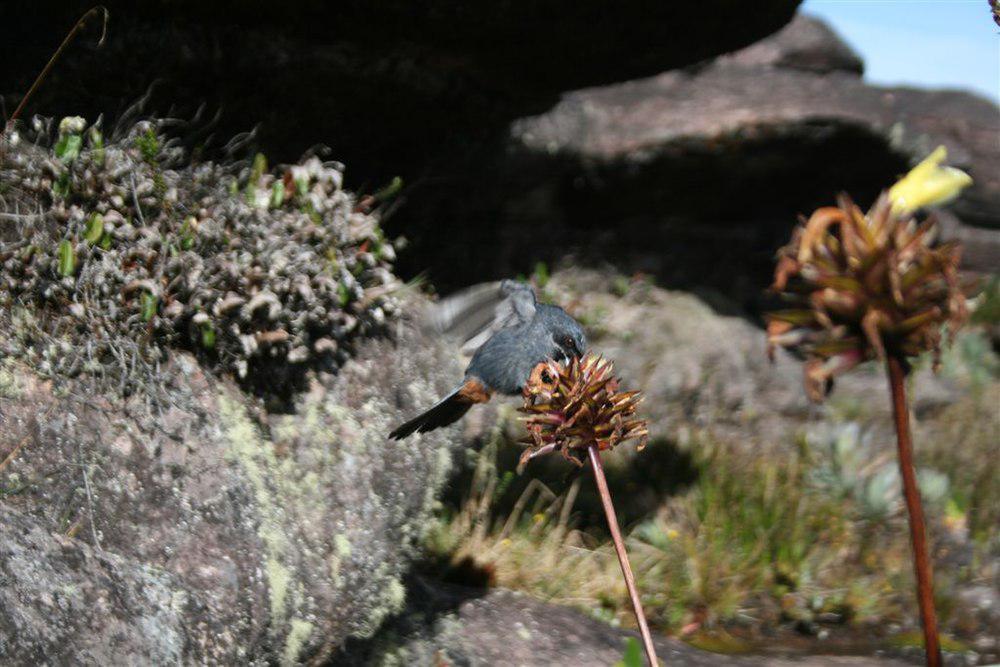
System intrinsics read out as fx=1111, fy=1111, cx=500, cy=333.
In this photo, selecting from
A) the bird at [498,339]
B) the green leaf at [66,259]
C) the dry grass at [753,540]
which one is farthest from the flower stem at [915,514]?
the dry grass at [753,540]

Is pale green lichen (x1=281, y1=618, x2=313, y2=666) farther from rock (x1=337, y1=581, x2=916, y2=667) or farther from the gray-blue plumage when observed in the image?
the gray-blue plumage

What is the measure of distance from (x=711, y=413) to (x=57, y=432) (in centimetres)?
396

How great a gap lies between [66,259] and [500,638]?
2.01 meters

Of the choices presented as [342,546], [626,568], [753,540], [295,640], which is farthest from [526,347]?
[753,540]

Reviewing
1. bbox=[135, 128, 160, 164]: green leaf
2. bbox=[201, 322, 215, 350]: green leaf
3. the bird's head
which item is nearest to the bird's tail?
the bird's head

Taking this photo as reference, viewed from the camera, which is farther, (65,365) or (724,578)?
(724,578)

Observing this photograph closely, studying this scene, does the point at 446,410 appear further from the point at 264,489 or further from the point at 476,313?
the point at 264,489

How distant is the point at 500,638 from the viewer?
408cm

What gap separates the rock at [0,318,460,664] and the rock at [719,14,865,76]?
5.03 metres

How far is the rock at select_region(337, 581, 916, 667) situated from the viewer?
3.93m

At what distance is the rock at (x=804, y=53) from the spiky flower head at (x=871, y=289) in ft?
22.5

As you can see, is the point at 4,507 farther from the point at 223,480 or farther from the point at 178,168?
the point at 178,168

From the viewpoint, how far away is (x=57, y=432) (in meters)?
3.14

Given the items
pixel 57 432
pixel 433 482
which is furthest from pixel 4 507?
pixel 433 482
